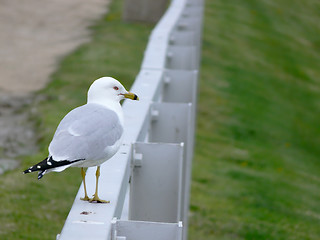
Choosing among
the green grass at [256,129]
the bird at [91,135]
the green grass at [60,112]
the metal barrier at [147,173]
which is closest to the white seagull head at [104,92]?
the bird at [91,135]

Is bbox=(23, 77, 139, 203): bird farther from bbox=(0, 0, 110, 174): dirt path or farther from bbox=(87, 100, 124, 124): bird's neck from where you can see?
bbox=(0, 0, 110, 174): dirt path

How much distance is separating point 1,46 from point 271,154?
6.47 metres

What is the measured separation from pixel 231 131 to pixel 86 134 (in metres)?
9.47

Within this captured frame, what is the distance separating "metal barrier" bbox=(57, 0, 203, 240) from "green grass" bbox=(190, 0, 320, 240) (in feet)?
8.27

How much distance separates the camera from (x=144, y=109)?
4.41 m

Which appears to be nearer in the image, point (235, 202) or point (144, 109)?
point (144, 109)

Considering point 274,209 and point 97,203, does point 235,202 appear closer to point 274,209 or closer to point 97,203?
point 274,209

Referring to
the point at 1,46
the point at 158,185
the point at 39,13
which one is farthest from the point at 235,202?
the point at 39,13

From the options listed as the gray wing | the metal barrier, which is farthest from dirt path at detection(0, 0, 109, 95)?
the gray wing

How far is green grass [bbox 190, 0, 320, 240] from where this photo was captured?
868 centimetres

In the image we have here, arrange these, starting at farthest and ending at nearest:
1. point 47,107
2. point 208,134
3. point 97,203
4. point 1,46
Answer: point 1,46, point 208,134, point 47,107, point 97,203

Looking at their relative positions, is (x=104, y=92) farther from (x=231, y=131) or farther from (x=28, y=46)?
(x=28, y=46)

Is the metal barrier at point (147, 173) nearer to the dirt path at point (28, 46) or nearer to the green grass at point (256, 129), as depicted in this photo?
the green grass at point (256, 129)

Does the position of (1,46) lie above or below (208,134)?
above
